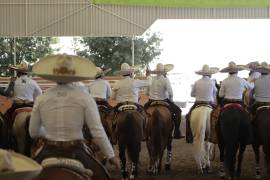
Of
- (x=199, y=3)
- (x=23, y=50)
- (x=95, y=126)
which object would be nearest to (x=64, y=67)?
(x=95, y=126)

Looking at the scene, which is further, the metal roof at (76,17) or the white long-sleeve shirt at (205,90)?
the metal roof at (76,17)

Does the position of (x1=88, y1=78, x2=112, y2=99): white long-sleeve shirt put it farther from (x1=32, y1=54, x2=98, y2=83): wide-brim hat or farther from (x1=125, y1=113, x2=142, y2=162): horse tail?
(x1=32, y1=54, x2=98, y2=83): wide-brim hat

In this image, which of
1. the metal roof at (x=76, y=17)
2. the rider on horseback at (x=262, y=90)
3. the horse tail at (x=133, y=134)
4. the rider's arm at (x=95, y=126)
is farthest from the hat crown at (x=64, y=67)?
the metal roof at (x=76, y=17)

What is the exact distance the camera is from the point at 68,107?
4.71m

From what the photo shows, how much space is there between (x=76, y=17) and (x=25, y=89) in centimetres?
1076

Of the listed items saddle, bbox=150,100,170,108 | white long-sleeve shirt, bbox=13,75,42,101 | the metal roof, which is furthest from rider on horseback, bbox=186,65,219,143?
the metal roof

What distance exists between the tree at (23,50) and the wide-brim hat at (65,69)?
25167 mm

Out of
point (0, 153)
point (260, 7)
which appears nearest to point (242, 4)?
point (260, 7)

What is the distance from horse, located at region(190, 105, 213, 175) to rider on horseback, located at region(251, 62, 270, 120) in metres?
1.09

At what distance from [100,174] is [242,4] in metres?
15.4

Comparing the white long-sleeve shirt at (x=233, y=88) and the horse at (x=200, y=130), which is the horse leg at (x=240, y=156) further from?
the horse at (x=200, y=130)

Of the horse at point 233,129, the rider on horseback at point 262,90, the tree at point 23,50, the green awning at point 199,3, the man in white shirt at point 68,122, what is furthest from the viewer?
the tree at point 23,50

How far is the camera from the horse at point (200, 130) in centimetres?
1055

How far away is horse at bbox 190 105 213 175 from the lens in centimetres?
1055
